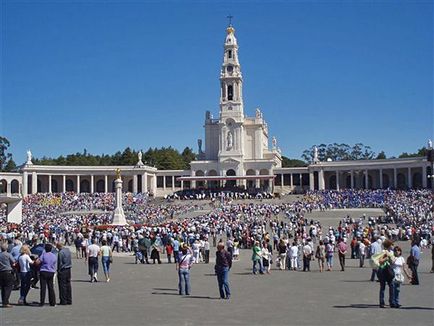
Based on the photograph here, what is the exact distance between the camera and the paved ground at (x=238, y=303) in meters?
11.1

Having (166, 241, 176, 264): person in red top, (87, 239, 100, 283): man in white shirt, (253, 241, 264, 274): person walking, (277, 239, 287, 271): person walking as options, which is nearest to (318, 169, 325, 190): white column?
(166, 241, 176, 264): person in red top

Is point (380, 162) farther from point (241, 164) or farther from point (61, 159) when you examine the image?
point (61, 159)

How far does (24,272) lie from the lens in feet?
43.8

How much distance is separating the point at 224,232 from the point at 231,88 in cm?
5677

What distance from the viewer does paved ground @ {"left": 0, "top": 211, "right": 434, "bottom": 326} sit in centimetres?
1114

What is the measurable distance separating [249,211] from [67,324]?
42.9 meters

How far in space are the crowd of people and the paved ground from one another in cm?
63

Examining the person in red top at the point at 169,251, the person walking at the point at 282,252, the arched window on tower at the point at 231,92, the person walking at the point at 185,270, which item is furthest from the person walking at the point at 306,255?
the arched window on tower at the point at 231,92

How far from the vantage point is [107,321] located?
11086 mm

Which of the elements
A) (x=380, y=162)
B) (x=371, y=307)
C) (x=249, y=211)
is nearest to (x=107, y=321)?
(x=371, y=307)

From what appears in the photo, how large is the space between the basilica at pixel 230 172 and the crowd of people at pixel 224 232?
12219 mm

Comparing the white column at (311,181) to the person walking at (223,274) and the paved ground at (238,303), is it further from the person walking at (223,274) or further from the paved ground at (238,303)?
the person walking at (223,274)

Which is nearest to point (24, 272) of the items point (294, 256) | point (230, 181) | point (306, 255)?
point (306, 255)

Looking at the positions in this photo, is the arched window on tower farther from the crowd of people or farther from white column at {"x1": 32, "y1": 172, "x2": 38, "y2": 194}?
white column at {"x1": 32, "y1": 172, "x2": 38, "y2": 194}
